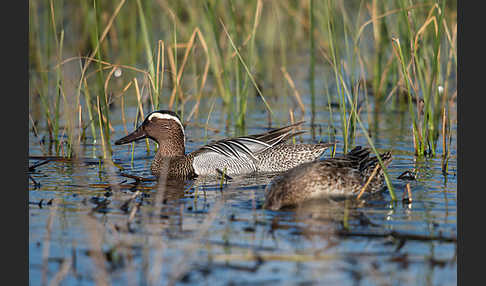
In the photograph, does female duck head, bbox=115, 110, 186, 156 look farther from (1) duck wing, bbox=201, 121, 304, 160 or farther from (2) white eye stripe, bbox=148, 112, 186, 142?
(1) duck wing, bbox=201, 121, 304, 160

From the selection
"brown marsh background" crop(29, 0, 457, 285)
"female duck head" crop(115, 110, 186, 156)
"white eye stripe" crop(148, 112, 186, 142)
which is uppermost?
"white eye stripe" crop(148, 112, 186, 142)

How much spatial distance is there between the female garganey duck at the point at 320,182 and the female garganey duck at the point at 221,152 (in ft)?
5.12

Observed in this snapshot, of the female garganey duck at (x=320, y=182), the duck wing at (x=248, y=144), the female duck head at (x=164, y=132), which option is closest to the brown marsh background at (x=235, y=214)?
the female garganey duck at (x=320, y=182)

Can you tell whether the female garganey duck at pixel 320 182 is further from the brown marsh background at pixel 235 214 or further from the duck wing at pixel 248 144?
the duck wing at pixel 248 144

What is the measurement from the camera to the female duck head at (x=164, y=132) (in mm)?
9312

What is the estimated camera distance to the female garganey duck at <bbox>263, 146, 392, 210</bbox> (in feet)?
23.0

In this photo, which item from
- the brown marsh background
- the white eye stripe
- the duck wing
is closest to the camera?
the brown marsh background

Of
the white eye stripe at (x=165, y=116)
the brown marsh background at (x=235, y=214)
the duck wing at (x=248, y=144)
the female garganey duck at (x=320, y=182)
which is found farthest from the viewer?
the white eye stripe at (x=165, y=116)

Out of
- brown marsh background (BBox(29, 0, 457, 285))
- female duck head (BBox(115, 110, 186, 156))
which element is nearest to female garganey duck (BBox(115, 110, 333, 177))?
female duck head (BBox(115, 110, 186, 156))

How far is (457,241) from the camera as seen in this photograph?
570 cm

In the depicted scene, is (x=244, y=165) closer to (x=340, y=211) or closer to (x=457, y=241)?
(x=340, y=211)

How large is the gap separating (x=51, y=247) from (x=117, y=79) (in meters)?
9.38

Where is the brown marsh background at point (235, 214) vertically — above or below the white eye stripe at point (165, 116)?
below

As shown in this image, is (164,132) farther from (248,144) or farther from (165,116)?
(248,144)
